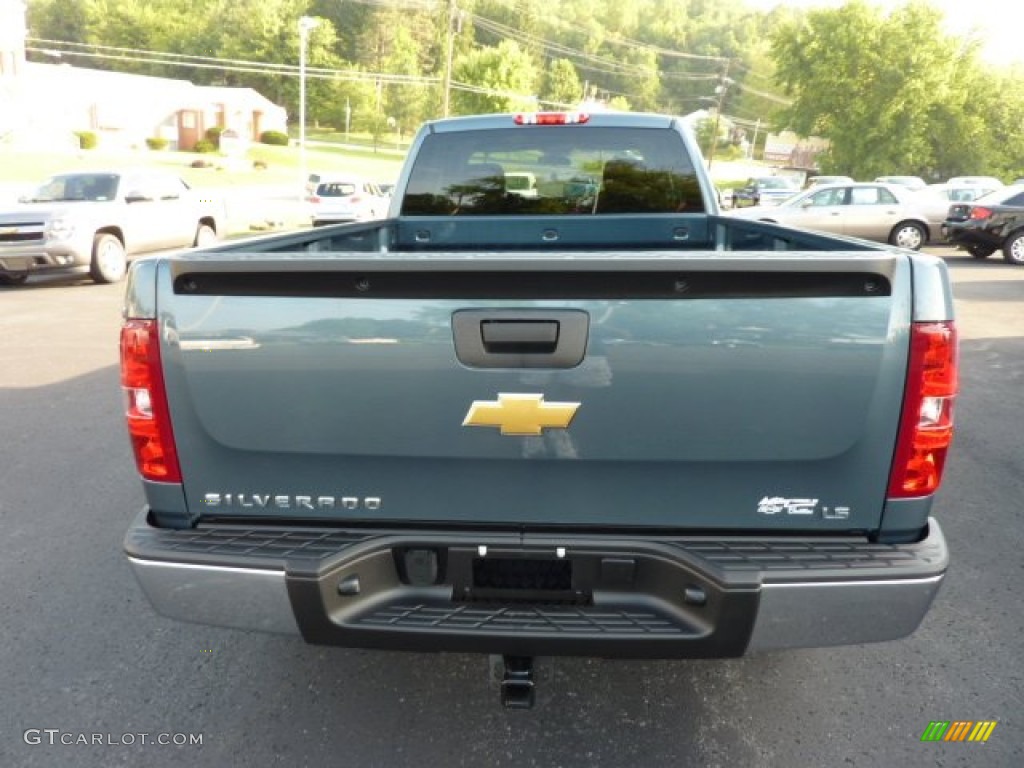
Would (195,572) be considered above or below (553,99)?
below

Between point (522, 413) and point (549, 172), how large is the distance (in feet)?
9.56

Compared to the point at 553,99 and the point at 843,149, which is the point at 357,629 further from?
the point at 553,99

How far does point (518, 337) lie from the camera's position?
203 centimetres

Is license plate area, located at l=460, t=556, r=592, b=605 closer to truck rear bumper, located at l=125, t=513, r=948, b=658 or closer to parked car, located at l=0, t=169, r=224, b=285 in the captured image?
truck rear bumper, located at l=125, t=513, r=948, b=658

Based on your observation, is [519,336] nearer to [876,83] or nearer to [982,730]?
[982,730]

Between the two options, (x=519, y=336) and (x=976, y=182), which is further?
(x=976, y=182)

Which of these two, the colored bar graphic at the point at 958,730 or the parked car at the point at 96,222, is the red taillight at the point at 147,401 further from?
the parked car at the point at 96,222

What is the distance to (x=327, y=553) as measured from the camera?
83.4 inches

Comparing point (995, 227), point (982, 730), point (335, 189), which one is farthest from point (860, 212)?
point (982, 730)

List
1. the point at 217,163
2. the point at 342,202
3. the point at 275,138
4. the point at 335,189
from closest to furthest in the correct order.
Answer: the point at 342,202 → the point at 335,189 → the point at 217,163 → the point at 275,138

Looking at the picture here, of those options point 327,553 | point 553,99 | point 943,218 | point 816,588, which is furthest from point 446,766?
point 553,99

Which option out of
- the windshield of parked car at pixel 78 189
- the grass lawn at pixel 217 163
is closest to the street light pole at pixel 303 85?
the grass lawn at pixel 217 163

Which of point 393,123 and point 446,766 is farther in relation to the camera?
point 393,123

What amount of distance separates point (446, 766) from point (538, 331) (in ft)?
4.82
